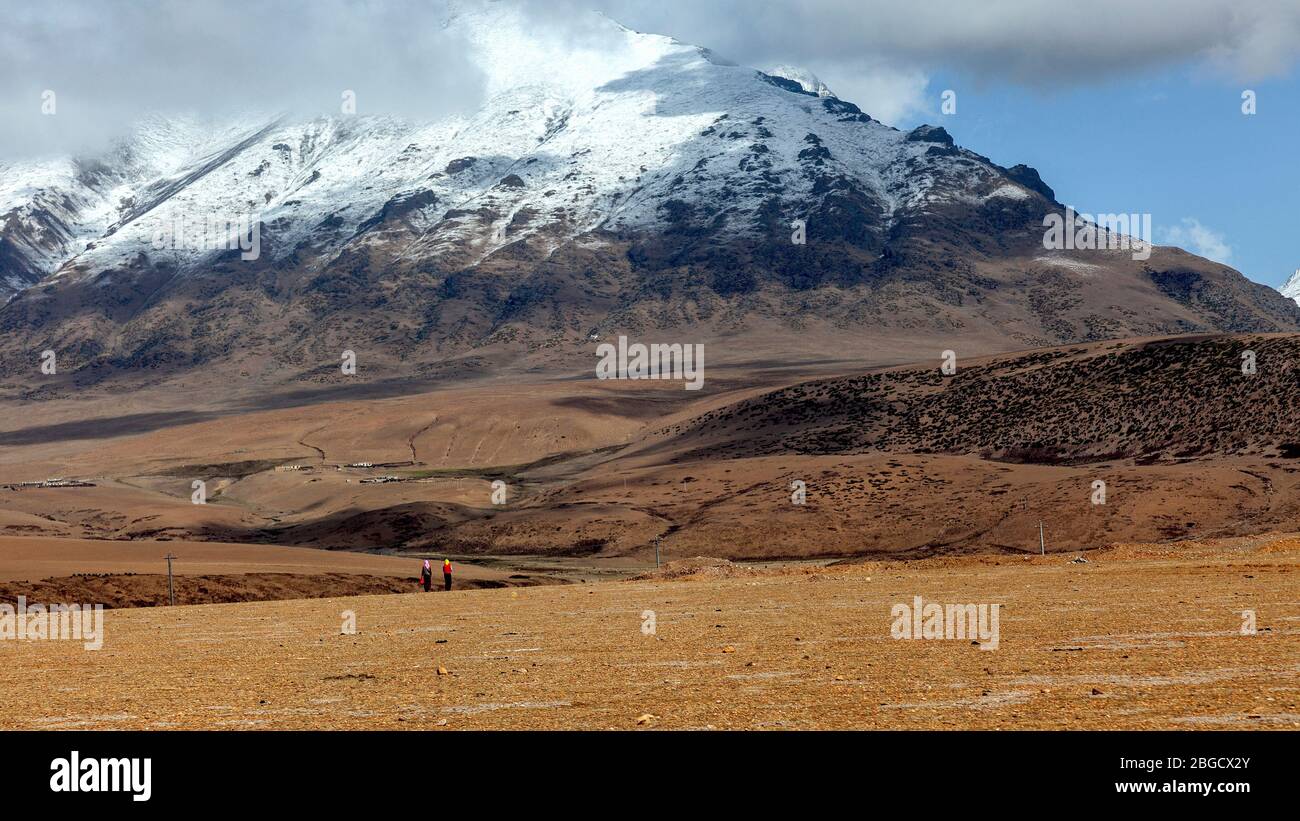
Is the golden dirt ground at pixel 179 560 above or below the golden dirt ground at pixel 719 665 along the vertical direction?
below

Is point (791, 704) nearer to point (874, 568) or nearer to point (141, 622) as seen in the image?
point (141, 622)

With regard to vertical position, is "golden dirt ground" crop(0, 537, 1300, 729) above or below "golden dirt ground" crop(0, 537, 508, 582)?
above

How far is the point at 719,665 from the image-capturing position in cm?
1809

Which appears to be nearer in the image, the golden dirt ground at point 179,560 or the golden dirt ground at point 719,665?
the golden dirt ground at point 719,665

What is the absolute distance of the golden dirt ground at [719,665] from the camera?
13500mm

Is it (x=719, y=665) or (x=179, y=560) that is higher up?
(x=719, y=665)

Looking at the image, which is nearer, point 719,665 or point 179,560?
point 719,665

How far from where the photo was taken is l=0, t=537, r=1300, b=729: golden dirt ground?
44.3 ft

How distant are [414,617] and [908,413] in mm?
87796

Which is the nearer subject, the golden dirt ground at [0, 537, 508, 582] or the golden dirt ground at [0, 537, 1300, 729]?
the golden dirt ground at [0, 537, 1300, 729]

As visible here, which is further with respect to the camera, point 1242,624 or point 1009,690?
point 1242,624
